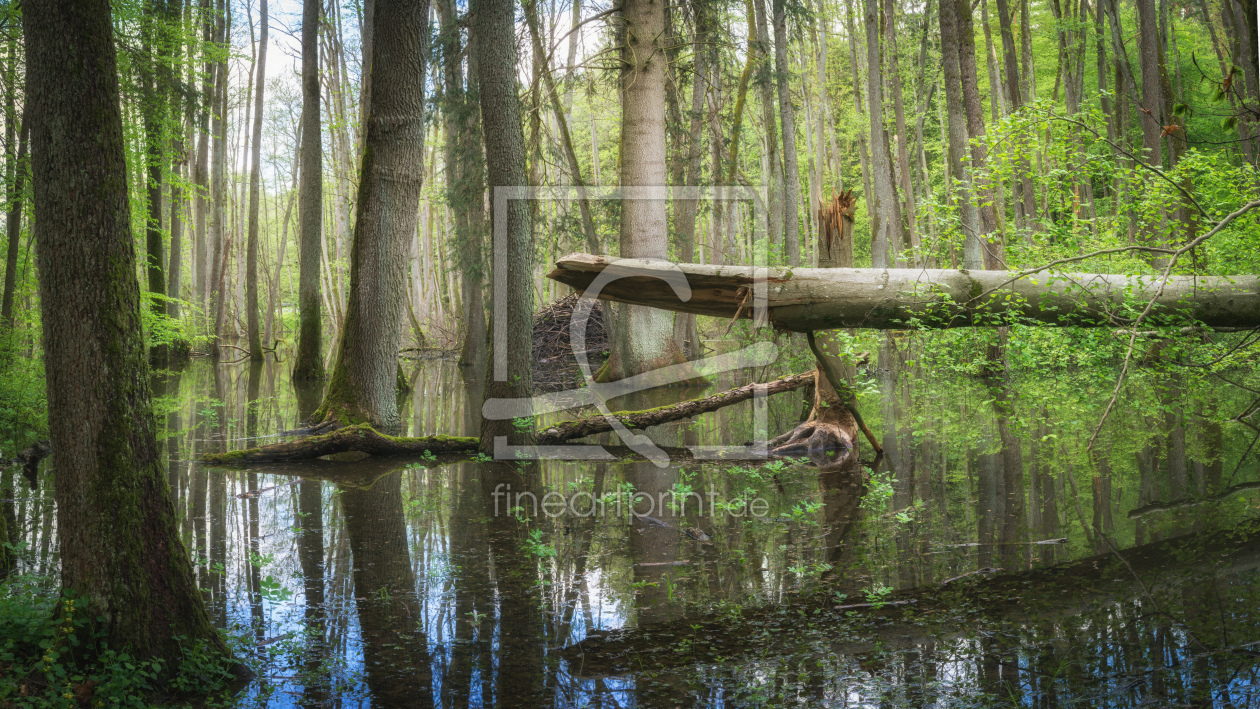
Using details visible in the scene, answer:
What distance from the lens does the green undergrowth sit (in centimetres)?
272

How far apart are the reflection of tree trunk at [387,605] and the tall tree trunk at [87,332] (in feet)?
2.57

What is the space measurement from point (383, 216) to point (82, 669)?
662 cm

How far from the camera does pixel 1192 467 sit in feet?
20.0

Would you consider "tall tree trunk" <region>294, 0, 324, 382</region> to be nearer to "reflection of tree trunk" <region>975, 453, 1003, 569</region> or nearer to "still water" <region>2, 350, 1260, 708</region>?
"still water" <region>2, 350, 1260, 708</region>

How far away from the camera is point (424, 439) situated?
838 centimetres

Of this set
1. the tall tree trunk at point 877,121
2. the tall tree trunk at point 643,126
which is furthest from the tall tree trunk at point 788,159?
the tall tree trunk at point 643,126

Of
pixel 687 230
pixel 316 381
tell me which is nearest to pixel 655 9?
pixel 687 230

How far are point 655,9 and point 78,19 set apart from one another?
1116cm

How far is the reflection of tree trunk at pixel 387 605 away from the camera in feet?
9.95

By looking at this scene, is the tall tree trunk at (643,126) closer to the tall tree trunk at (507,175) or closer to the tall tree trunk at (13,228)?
the tall tree trunk at (507,175)

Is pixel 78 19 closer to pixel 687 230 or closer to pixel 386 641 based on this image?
pixel 386 641

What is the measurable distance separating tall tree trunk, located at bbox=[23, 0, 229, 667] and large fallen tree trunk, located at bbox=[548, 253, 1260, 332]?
3.95m

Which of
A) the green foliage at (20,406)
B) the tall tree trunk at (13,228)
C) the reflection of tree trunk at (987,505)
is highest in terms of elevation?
the tall tree trunk at (13,228)

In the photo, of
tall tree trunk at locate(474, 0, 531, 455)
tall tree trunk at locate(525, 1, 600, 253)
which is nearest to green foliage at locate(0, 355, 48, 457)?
tall tree trunk at locate(474, 0, 531, 455)
